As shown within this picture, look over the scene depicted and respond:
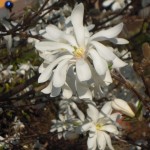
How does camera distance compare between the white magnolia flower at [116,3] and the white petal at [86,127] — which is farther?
the white magnolia flower at [116,3]

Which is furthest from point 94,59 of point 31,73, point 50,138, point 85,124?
point 31,73

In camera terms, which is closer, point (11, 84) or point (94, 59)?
point (94, 59)

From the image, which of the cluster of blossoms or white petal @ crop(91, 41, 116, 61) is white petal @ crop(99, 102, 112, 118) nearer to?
the cluster of blossoms

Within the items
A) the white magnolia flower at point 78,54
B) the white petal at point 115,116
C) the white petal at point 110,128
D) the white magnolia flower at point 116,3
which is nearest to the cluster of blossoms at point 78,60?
the white magnolia flower at point 78,54

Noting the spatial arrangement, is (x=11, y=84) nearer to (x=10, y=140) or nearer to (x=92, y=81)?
(x=10, y=140)

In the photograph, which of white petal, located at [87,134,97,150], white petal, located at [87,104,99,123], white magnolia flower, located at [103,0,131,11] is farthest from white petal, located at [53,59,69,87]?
white magnolia flower, located at [103,0,131,11]

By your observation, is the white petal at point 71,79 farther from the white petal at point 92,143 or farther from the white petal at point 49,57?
the white petal at point 92,143

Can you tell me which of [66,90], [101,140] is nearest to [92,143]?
[101,140]
